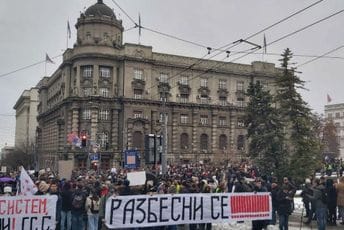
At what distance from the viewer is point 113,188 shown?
493 inches

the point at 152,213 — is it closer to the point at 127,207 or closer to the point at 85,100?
the point at 127,207

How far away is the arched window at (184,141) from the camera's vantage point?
71250 mm

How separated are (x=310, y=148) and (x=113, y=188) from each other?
22.7m

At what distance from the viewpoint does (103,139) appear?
64.4m

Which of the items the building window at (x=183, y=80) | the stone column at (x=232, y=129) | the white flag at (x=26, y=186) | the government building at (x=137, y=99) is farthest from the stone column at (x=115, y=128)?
the white flag at (x=26, y=186)

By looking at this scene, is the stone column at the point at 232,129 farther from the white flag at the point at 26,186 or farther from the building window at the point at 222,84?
the white flag at the point at 26,186

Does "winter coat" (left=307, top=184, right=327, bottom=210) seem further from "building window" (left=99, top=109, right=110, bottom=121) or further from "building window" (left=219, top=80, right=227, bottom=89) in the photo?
"building window" (left=219, top=80, right=227, bottom=89)

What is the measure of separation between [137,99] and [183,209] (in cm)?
5478

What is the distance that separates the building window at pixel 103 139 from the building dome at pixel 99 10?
19351mm

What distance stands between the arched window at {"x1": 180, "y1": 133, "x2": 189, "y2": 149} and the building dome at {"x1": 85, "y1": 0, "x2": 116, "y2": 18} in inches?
890

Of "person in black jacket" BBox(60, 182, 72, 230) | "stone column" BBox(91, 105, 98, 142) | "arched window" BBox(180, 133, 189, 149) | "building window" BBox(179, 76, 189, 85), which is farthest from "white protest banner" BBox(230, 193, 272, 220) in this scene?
"building window" BBox(179, 76, 189, 85)

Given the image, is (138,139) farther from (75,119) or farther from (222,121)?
(222,121)

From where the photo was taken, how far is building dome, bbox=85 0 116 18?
69.3 m

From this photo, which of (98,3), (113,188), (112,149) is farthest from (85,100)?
(113,188)
